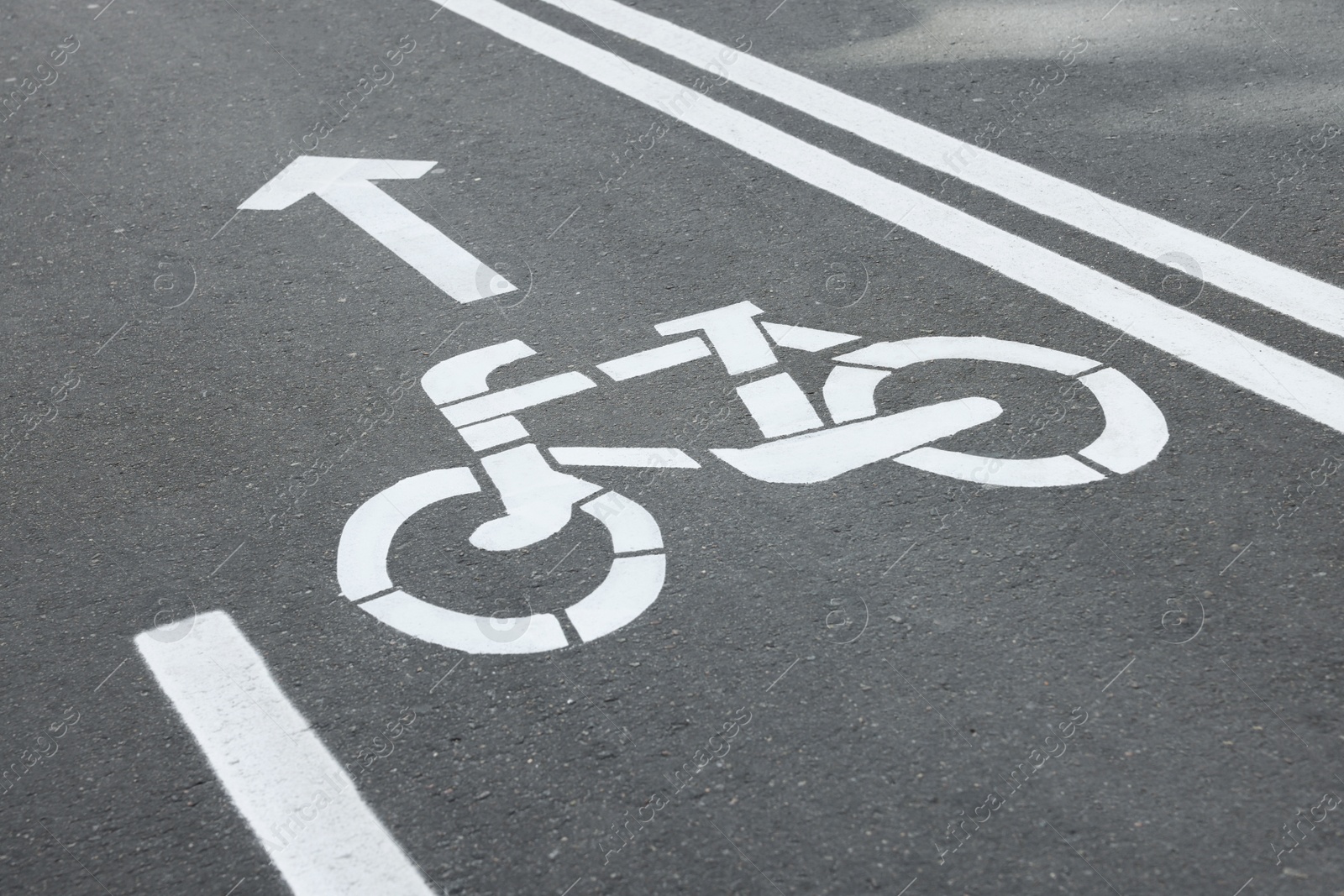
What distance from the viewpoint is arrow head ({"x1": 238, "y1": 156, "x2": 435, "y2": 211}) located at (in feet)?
20.4

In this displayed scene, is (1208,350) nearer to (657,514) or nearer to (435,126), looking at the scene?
(657,514)

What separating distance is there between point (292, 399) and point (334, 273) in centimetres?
101

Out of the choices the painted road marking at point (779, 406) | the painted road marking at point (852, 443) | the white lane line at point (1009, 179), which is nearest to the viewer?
the painted road marking at point (852, 443)

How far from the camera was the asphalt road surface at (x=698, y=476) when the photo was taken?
2.98m

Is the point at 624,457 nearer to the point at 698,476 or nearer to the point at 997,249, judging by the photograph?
the point at 698,476

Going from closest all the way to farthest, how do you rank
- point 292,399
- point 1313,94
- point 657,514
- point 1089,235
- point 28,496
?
1. point 657,514
2. point 28,496
3. point 292,399
4. point 1089,235
5. point 1313,94

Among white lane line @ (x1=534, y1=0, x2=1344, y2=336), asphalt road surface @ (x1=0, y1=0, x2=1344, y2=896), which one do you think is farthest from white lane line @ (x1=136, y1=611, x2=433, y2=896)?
A: white lane line @ (x1=534, y1=0, x2=1344, y2=336)

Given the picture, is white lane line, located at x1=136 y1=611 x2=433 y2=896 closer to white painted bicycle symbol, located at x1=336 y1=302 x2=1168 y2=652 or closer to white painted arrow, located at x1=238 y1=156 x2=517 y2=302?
white painted bicycle symbol, located at x1=336 y1=302 x2=1168 y2=652

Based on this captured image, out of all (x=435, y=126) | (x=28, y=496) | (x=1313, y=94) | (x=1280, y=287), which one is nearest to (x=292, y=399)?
(x=28, y=496)

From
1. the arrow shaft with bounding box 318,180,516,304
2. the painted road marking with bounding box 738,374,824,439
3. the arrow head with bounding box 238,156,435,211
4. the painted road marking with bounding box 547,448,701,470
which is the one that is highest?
the arrow head with bounding box 238,156,435,211

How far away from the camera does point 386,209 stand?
6031 mm

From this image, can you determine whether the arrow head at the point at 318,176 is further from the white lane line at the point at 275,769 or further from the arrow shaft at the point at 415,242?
the white lane line at the point at 275,769

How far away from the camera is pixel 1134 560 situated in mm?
3598

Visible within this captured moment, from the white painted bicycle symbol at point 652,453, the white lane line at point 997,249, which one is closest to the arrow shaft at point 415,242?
the white painted bicycle symbol at point 652,453
